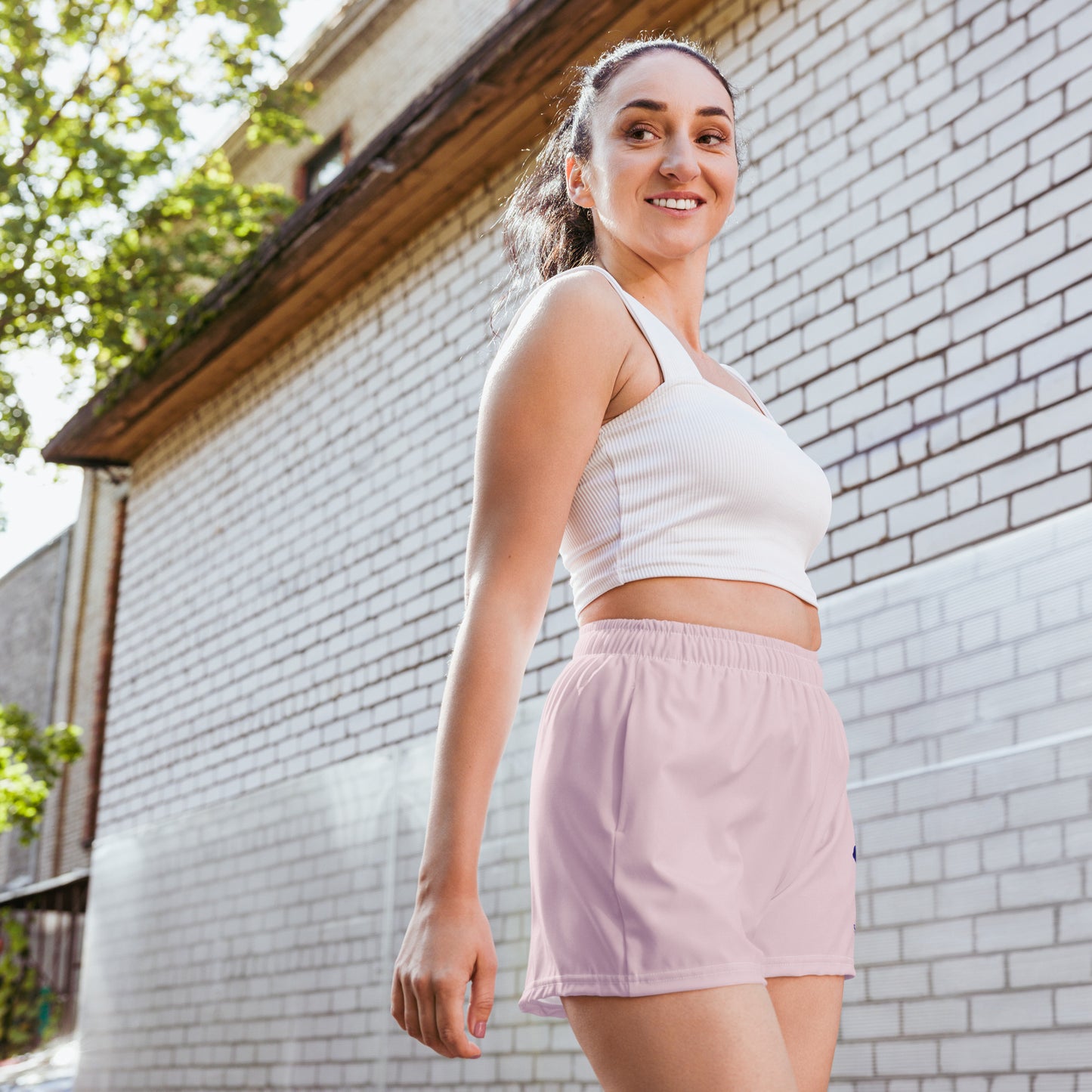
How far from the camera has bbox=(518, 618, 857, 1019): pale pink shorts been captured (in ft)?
4.83

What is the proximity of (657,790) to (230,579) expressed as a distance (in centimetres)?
795

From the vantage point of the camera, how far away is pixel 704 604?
5.38 ft

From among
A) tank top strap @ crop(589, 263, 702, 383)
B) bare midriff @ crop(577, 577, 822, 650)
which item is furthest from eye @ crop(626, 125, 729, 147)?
bare midriff @ crop(577, 577, 822, 650)

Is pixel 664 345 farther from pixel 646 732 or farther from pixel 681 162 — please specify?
pixel 646 732

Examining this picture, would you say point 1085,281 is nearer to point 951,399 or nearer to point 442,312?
point 951,399

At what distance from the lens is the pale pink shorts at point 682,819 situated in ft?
4.83

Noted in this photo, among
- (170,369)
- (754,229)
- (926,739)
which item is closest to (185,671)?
(170,369)

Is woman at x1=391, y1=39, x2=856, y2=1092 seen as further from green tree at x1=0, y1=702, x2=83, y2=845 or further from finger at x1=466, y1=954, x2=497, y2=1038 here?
green tree at x1=0, y1=702, x2=83, y2=845

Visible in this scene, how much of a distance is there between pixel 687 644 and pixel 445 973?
17.3 inches

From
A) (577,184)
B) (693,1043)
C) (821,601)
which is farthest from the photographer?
(821,601)

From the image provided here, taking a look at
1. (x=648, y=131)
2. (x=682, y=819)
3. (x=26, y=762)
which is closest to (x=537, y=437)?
(x=682, y=819)

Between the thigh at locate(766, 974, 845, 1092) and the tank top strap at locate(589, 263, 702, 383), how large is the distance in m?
0.69

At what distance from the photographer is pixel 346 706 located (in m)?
7.71

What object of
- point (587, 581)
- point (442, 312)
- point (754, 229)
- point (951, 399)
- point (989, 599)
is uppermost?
point (442, 312)
